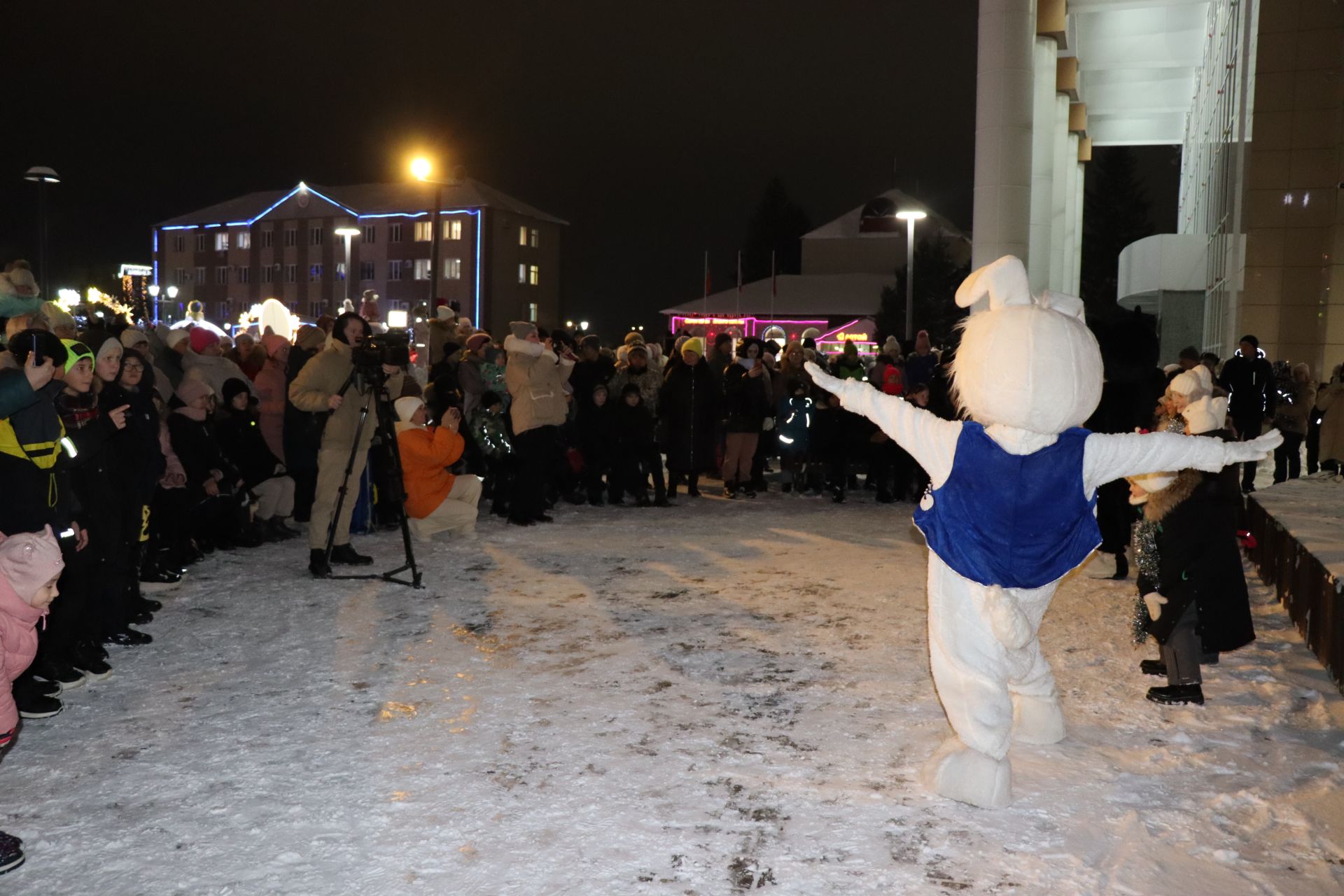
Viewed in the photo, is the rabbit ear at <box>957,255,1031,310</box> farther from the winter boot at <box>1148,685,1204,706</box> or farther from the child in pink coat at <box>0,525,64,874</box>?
the child in pink coat at <box>0,525,64,874</box>

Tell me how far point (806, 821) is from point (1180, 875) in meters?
1.18

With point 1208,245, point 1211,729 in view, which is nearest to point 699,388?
point 1211,729

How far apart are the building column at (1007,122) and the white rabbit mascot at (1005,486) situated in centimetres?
1331

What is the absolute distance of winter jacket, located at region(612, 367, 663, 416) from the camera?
39.3 feet

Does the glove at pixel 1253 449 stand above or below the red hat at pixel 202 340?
below

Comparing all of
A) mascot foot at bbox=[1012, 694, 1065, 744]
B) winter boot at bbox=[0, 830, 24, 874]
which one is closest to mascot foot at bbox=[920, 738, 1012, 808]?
mascot foot at bbox=[1012, 694, 1065, 744]

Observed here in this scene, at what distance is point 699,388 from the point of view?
12148 mm

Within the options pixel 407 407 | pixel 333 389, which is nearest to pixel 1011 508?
pixel 333 389

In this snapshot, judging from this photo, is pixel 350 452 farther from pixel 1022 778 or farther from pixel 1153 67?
pixel 1153 67

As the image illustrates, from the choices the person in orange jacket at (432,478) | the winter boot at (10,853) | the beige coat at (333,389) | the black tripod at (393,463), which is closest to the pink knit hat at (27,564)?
the winter boot at (10,853)

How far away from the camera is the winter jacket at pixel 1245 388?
12.8 m

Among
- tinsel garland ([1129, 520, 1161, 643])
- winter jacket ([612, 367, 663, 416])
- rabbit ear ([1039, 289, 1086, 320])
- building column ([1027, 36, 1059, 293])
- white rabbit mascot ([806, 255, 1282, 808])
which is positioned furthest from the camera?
building column ([1027, 36, 1059, 293])

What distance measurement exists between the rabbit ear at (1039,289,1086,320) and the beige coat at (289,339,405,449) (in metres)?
4.91

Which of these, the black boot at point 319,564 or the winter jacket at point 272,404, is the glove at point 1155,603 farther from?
the winter jacket at point 272,404
